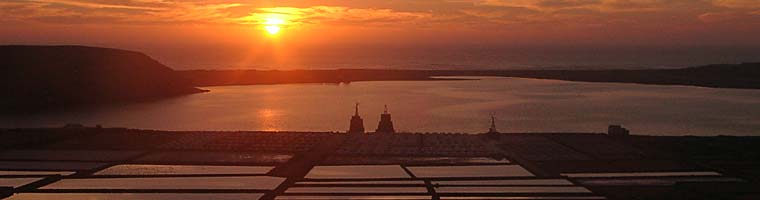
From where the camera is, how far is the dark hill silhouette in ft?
93.0

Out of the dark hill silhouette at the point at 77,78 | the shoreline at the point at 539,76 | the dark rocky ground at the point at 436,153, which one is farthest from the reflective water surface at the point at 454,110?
the dark rocky ground at the point at 436,153

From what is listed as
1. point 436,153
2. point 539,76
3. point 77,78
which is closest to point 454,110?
point 436,153

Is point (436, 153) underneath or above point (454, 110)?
underneath

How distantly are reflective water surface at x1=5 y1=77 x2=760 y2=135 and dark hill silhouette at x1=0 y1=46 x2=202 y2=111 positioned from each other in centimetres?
207

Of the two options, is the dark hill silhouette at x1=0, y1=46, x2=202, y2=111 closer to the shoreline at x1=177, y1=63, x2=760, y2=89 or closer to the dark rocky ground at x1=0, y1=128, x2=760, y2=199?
the shoreline at x1=177, y1=63, x2=760, y2=89

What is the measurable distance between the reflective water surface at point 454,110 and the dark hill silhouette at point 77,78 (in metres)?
2.07

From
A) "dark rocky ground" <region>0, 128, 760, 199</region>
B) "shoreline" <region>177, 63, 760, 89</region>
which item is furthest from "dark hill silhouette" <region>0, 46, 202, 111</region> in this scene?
"dark rocky ground" <region>0, 128, 760, 199</region>

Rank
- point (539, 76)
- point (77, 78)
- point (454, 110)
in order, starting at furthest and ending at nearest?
point (539, 76)
point (77, 78)
point (454, 110)

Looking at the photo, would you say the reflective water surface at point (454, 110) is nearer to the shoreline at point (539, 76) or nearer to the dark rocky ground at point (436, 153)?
the shoreline at point (539, 76)

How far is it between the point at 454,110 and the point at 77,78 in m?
14.2

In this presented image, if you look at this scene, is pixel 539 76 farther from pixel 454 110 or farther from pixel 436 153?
pixel 436 153

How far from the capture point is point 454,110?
24.2 meters

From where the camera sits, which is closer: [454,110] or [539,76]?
[454,110]

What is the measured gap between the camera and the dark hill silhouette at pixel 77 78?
2836 cm
